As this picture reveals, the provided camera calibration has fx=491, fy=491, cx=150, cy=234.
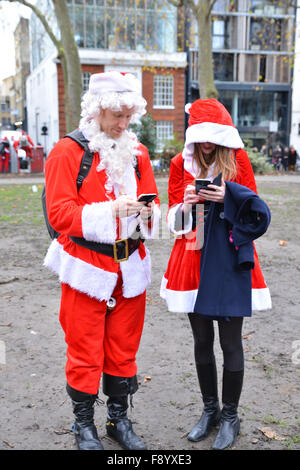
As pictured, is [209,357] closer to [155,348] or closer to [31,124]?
[155,348]

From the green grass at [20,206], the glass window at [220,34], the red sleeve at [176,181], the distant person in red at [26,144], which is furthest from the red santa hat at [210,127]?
the glass window at [220,34]

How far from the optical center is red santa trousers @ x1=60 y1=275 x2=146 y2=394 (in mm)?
2688

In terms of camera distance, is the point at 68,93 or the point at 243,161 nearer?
the point at 243,161

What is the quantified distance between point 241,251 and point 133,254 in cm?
61

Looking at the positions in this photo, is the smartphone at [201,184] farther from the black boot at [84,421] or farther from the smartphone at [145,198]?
the black boot at [84,421]

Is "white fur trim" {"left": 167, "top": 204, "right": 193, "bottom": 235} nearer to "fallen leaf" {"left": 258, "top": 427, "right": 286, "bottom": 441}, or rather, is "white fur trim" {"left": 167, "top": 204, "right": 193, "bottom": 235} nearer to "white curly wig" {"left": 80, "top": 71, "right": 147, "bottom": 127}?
"white curly wig" {"left": 80, "top": 71, "right": 147, "bottom": 127}

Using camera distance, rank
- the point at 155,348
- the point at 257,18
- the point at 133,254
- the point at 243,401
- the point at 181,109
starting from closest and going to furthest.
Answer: the point at 133,254 < the point at 243,401 < the point at 155,348 < the point at 181,109 < the point at 257,18

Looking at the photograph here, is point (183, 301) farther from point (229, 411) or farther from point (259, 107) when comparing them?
point (259, 107)

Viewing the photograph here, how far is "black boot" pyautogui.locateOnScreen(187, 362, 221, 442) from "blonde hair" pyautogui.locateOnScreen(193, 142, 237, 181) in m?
1.15

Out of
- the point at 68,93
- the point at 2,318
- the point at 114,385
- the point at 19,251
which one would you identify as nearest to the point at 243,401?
the point at 114,385

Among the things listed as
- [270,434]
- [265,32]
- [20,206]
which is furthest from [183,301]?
[265,32]

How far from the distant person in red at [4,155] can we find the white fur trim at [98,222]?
2299 cm

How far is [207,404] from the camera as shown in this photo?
3043 mm

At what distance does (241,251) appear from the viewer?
2.63 metres
